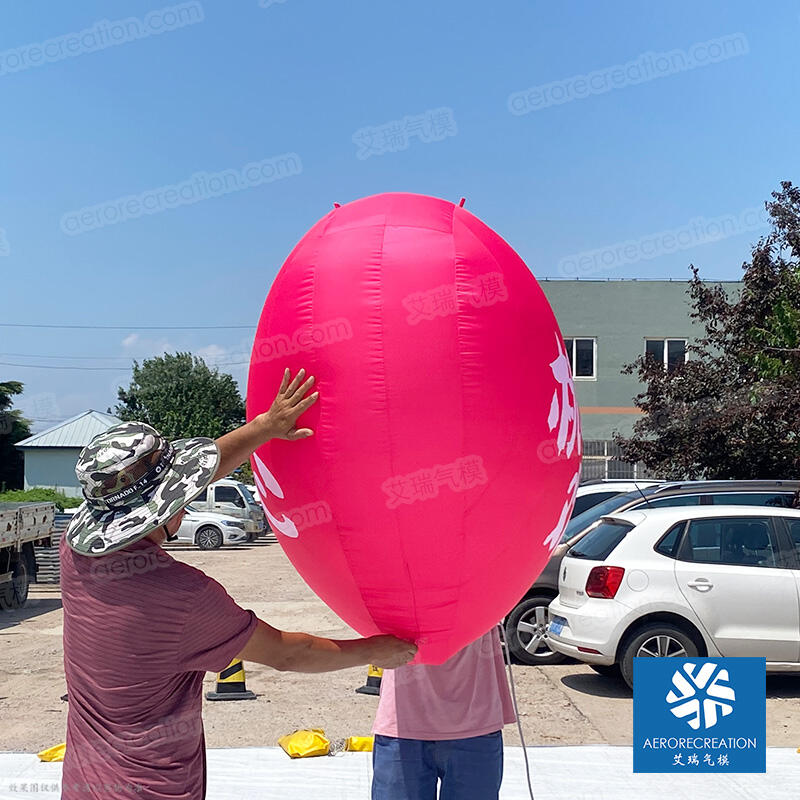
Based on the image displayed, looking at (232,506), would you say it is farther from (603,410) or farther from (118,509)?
(118,509)

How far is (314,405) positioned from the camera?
291cm

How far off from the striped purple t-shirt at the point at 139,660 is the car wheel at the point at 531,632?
→ 21.6ft

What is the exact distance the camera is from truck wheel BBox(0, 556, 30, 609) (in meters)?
13.7

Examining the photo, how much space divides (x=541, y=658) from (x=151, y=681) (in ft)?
23.5

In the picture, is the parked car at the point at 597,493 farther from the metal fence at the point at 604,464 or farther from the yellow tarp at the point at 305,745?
the metal fence at the point at 604,464

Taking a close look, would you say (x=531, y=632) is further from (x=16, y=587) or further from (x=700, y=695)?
(x=16, y=587)

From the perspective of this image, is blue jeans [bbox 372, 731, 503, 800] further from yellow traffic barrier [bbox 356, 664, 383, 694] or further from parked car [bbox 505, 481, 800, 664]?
parked car [bbox 505, 481, 800, 664]

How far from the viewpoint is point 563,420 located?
3182 mm

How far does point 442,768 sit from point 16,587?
1242 cm

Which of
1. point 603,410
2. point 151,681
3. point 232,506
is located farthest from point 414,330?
point 603,410

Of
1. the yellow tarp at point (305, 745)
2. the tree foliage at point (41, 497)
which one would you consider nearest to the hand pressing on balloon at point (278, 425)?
the yellow tarp at point (305, 745)

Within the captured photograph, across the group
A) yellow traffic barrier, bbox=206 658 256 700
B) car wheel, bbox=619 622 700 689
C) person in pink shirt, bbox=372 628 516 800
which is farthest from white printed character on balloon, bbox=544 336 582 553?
yellow traffic barrier, bbox=206 658 256 700

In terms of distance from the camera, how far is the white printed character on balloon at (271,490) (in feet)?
10.4

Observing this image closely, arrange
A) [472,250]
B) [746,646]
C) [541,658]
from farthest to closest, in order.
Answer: [541,658], [746,646], [472,250]
